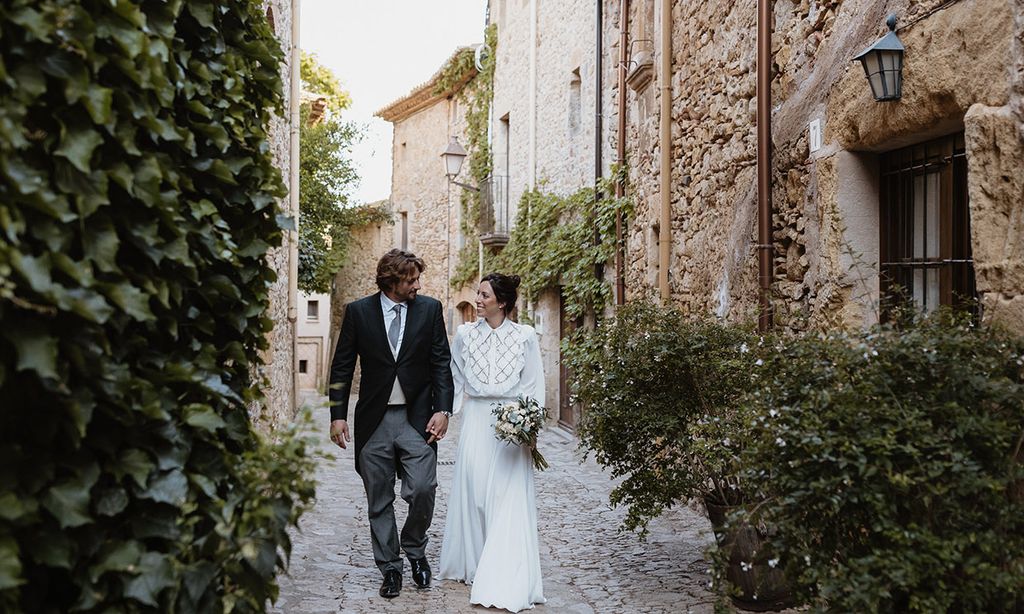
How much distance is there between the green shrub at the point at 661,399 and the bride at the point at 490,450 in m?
0.42

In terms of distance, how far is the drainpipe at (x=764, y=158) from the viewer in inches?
238

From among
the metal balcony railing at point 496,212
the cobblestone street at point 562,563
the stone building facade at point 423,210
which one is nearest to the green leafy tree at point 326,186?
the stone building facade at point 423,210

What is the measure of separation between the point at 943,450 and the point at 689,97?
5523 mm

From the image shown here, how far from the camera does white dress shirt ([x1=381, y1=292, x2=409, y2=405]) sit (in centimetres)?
507

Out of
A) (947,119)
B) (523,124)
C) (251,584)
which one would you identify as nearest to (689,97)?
(947,119)

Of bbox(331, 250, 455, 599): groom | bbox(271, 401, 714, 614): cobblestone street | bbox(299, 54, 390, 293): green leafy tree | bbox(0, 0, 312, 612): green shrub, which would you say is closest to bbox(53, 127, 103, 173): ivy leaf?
bbox(0, 0, 312, 612): green shrub

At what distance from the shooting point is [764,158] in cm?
608

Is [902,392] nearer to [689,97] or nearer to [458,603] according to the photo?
[458,603]

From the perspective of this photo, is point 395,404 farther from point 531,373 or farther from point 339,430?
point 531,373

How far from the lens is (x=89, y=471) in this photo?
1.99 m

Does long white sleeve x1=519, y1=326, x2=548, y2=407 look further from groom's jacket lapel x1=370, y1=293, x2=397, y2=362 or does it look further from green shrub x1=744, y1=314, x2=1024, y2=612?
green shrub x1=744, y1=314, x2=1024, y2=612

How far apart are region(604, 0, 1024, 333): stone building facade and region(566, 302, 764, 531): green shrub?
0.45m

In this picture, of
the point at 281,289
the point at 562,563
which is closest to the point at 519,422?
the point at 562,563

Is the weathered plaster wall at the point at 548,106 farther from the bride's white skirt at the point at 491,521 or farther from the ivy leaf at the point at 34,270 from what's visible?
the ivy leaf at the point at 34,270
